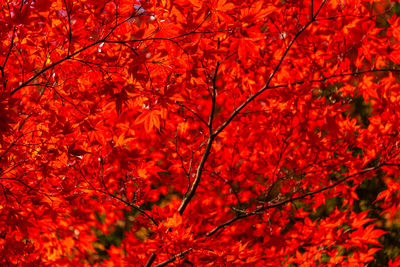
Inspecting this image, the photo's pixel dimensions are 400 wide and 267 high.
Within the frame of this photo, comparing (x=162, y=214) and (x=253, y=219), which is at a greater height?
(x=253, y=219)

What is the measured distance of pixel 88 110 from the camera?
5.81 feet

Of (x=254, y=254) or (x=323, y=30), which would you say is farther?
(x=323, y=30)

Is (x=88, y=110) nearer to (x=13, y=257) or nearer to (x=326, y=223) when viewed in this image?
(x=13, y=257)

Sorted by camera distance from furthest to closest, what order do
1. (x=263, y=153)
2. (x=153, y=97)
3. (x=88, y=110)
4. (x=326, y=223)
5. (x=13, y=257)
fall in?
(x=263, y=153), (x=326, y=223), (x=13, y=257), (x=88, y=110), (x=153, y=97)

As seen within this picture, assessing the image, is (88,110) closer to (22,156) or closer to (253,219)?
(22,156)

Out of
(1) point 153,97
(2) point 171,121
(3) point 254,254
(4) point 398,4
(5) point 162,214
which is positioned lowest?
(3) point 254,254

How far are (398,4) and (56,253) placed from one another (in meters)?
5.50

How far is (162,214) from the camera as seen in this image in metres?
2.08

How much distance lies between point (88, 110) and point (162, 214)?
76cm

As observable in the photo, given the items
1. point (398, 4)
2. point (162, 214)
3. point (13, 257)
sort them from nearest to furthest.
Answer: point (13, 257) < point (162, 214) < point (398, 4)

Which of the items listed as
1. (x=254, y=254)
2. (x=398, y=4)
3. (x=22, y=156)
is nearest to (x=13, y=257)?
(x=22, y=156)

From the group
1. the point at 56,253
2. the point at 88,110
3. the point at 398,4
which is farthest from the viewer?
the point at 398,4

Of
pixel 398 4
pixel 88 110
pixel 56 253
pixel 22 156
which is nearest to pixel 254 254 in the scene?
pixel 88 110

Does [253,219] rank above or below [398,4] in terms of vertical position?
below
